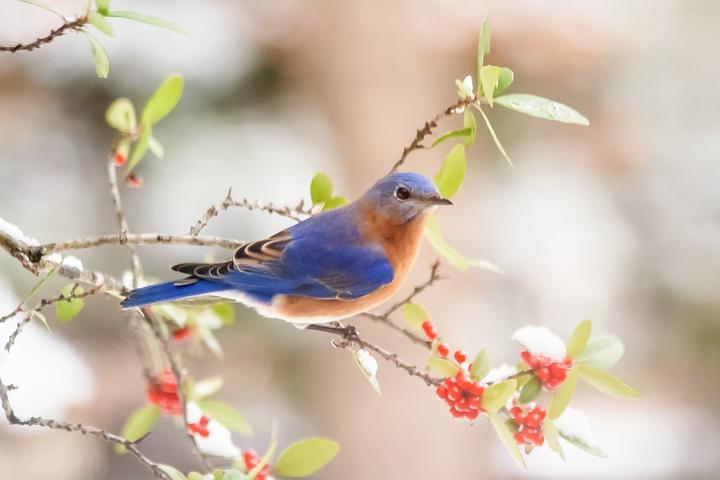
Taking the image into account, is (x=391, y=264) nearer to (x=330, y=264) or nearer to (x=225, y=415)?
(x=330, y=264)

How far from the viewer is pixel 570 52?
2.70 metres

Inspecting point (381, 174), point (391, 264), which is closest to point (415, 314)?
point (391, 264)

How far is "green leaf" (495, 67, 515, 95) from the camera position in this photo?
2.07 feet

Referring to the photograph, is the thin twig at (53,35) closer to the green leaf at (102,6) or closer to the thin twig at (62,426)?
Answer: the green leaf at (102,6)

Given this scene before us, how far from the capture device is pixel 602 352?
0.71 meters

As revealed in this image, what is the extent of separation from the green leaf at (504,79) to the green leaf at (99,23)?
0.90 ft

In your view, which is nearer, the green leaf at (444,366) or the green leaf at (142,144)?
the green leaf at (444,366)

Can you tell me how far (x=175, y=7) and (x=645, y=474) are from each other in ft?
8.10

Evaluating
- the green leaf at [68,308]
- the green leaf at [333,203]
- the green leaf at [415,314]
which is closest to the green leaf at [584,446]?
the green leaf at [415,314]

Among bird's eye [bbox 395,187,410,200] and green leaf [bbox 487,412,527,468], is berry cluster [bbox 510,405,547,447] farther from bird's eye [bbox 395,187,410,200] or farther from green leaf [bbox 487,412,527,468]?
bird's eye [bbox 395,187,410,200]

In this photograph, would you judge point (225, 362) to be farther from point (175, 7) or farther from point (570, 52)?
point (570, 52)

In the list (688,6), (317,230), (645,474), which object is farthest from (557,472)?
(317,230)

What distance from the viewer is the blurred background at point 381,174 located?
2.45 m

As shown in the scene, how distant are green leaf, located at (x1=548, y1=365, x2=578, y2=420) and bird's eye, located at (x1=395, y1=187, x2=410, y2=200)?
201 mm
